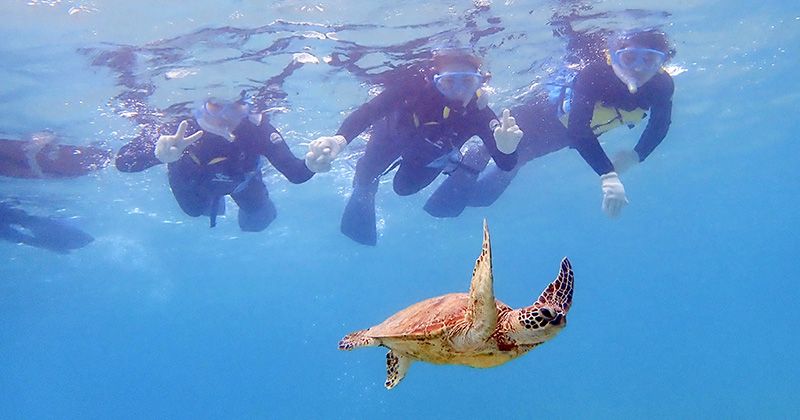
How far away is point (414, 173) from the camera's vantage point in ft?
33.3

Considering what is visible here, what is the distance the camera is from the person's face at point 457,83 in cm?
973

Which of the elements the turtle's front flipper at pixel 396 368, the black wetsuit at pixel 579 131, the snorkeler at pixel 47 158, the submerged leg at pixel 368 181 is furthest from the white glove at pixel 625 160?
the snorkeler at pixel 47 158

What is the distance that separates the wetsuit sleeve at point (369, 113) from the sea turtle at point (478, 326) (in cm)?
560

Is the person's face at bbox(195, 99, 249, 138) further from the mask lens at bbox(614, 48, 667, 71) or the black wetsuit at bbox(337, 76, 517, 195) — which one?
the mask lens at bbox(614, 48, 667, 71)

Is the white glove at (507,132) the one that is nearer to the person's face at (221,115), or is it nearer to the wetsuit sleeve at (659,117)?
the wetsuit sleeve at (659,117)

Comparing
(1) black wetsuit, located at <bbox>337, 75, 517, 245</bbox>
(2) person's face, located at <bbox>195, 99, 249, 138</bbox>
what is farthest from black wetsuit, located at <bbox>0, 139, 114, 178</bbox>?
(1) black wetsuit, located at <bbox>337, 75, 517, 245</bbox>

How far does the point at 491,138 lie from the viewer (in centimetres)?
934

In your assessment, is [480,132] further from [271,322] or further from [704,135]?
[271,322]

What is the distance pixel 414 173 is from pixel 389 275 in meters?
50.8

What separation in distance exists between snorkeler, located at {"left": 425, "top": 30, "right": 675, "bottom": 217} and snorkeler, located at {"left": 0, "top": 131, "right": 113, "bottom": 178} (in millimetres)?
9809

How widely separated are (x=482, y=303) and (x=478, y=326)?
283 millimetres

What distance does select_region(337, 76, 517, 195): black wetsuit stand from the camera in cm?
945

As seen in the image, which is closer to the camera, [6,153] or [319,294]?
[6,153]

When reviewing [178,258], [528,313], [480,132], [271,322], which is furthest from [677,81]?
[271,322]
